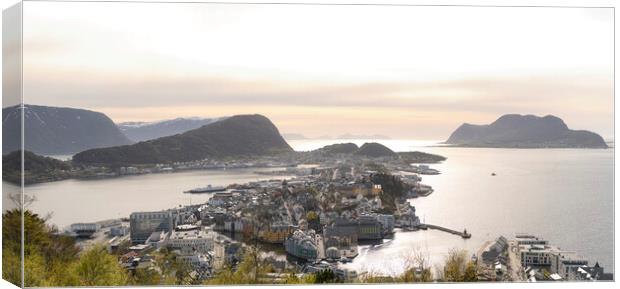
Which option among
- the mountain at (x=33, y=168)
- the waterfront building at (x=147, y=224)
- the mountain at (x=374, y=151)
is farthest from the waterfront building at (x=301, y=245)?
the mountain at (x=33, y=168)

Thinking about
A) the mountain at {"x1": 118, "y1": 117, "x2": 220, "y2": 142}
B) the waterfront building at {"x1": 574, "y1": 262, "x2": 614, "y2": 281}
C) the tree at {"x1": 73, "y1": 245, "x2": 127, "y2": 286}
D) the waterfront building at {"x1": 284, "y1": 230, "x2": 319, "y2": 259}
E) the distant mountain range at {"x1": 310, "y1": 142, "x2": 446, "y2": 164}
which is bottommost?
the waterfront building at {"x1": 574, "y1": 262, "x2": 614, "y2": 281}

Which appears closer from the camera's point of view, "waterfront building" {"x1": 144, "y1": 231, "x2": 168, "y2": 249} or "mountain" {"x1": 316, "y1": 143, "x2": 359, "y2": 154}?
"waterfront building" {"x1": 144, "y1": 231, "x2": 168, "y2": 249}

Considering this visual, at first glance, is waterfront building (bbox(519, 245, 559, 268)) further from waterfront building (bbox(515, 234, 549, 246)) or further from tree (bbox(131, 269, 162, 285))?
tree (bbox(131, 269, 162, 285))

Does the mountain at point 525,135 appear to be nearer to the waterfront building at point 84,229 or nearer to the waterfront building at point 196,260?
the waterfront building at point 196,260

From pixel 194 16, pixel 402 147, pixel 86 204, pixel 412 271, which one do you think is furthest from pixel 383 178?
pixel 86 204

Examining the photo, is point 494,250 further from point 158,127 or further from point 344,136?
point 158,127

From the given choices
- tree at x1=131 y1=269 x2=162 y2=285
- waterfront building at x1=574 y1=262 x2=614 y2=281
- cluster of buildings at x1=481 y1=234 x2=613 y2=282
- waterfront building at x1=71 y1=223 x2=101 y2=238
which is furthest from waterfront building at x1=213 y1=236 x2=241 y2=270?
waterfront building at x1=574 y1=262 x2=614 y2=281
